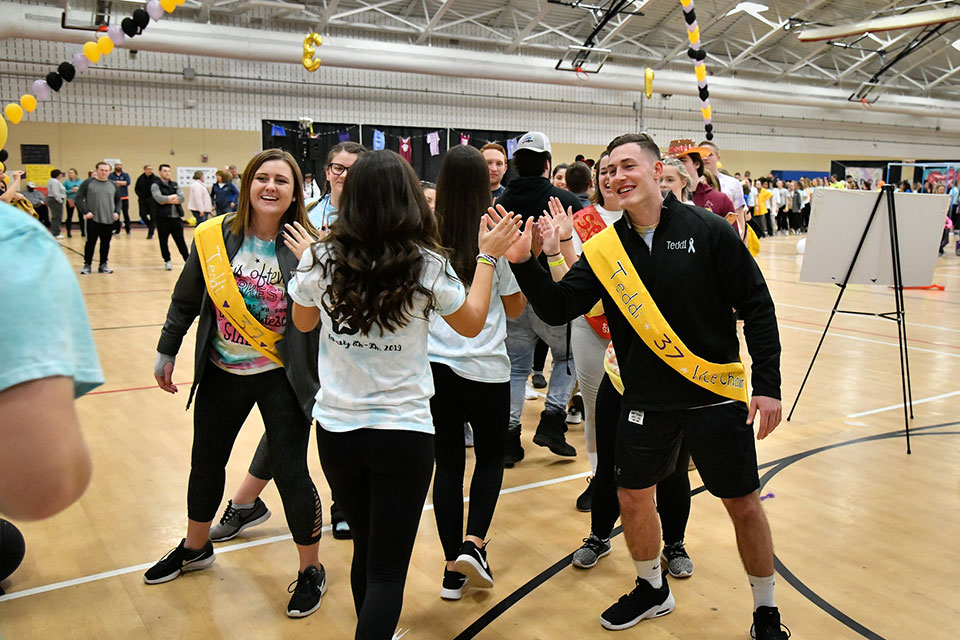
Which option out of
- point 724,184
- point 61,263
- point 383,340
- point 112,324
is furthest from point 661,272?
point 112,324

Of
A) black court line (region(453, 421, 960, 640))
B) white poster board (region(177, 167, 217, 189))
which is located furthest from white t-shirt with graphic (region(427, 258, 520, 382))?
white poster board (region(177, 167, 217, 189))

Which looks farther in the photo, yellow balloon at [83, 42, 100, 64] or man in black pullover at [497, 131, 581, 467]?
yellow balloon at [83, 42, 100, 64]

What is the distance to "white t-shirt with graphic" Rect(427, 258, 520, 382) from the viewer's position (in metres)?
2.65

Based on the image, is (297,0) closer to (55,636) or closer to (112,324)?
(112,324)

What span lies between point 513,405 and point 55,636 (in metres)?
2.25

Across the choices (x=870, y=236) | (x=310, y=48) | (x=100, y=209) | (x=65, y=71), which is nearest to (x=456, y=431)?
(x=870, y=236)

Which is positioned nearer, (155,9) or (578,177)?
(578,177)

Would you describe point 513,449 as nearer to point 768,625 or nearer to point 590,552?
point 590,552

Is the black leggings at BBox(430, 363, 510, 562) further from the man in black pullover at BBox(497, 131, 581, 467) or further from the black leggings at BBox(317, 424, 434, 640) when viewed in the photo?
the man in black pullover at BBox(497, 131, 581, 467)

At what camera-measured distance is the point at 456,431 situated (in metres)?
2.74

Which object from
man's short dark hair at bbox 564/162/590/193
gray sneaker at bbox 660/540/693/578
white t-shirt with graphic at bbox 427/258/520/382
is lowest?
gray sneaker at bbox 660/540/693/578

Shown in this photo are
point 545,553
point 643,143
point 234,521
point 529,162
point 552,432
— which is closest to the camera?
point 643,143

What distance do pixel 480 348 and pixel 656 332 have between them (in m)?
0.65

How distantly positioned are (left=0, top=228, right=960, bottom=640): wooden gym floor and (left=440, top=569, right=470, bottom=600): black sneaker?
0.03 m
